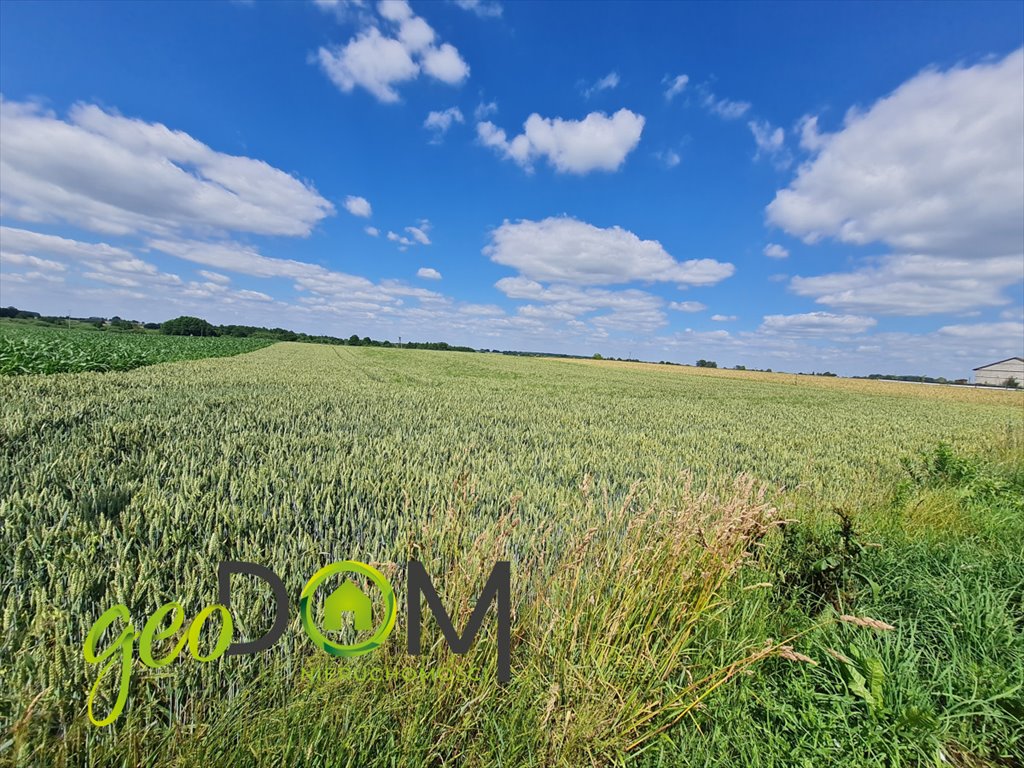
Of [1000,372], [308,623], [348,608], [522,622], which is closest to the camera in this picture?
[308,623]

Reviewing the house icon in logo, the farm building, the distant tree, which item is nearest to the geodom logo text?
the house icon in logo

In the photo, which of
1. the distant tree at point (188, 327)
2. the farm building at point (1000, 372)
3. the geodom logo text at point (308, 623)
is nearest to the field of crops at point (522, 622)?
the geodom logo text at point (308, 623)

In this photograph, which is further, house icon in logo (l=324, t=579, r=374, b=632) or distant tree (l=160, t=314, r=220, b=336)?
distant tree (l=160, t=314, r=220, b=336)

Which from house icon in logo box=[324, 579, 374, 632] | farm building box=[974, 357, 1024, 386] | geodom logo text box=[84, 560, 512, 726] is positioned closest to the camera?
geodom logo text box=[84, 560, 512, 726]

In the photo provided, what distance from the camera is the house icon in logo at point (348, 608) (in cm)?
221

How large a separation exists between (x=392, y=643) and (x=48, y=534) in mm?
2284

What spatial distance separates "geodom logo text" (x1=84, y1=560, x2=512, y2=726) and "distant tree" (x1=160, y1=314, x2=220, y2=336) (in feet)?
414

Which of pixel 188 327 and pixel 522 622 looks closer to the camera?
pixel 522 622

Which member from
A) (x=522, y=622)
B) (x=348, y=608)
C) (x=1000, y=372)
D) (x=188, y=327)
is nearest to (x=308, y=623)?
(x=348, y=608)

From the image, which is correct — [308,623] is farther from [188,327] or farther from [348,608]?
[188,327]

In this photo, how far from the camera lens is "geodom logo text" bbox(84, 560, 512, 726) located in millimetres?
1751

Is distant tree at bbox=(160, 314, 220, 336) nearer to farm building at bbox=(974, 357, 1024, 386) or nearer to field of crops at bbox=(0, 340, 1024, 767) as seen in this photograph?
field of crops at bbox=(0, 340, 1024, 767)

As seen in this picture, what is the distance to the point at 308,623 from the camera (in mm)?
1915

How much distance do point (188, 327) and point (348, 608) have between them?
131m
